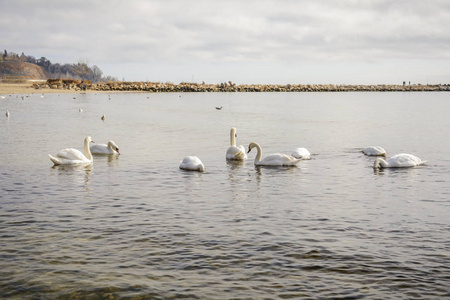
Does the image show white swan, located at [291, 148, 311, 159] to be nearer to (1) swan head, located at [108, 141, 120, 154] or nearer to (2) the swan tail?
(1) swan head, located at [108, 141, 120, 154]

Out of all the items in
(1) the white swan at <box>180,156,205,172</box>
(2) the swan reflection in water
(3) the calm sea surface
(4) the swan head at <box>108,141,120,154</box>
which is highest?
(4) the swan head at <box>108,141,120,154</box>

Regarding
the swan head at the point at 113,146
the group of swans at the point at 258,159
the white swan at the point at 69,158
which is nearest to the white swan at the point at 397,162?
the group of swans at the point at 258,159

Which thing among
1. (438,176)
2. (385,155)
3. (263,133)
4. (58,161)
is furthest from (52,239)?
(263,133)

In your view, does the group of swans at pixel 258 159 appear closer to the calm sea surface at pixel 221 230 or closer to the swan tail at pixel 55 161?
the calm sea surface at pixel 221 230

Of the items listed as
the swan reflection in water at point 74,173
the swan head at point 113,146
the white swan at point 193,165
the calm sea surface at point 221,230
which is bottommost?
the calm sea surface at point 221,230

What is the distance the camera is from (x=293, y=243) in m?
9.62

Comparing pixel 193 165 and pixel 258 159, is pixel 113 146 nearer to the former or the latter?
pixel 193 165

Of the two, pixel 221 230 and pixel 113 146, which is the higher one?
pixel 113 146

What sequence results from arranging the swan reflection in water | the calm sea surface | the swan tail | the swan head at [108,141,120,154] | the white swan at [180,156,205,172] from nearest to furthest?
the calm sea surface
the swan reflection in water
the white swan at [180,156,205,172]
the swan tail
the swan head at [108,141,120,154]

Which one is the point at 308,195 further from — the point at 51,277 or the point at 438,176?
the point at 51,277

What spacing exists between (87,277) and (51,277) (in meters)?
0.54

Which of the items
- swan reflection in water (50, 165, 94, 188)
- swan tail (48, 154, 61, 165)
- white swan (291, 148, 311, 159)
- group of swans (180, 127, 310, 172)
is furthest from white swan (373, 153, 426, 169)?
swan tail (48, 154, 61, 165)

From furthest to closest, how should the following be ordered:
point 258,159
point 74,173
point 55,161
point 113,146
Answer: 1. point 113,146
2. point 258,159
3. point 55,161
4. point 74,173

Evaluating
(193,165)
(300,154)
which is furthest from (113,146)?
(300,154)
